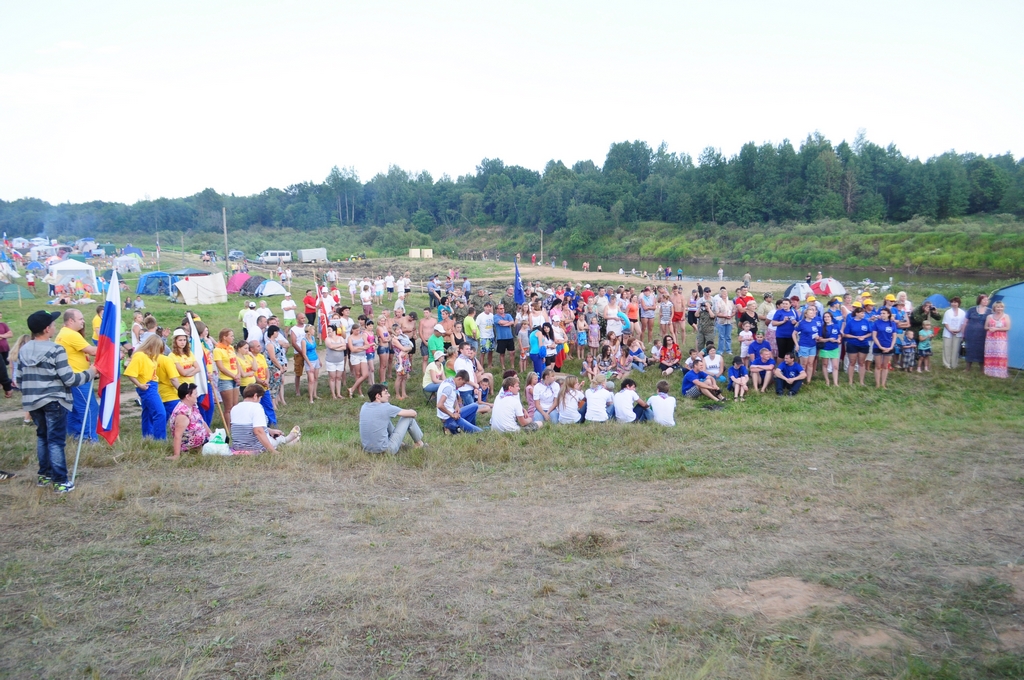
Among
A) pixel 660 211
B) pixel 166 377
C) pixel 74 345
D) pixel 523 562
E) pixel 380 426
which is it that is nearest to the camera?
pixel 523 562

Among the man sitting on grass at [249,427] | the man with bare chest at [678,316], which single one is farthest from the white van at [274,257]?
the man sitting on grass at [249,427]

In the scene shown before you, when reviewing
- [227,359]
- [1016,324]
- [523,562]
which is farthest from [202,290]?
[1016,324]

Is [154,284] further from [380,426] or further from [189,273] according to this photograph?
[380,426]

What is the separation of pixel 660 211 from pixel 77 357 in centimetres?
8689

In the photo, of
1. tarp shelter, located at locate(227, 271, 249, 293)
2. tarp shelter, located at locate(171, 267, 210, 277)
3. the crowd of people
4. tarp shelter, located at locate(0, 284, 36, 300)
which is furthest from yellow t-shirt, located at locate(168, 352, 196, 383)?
tarp shelter, located at locate(0, 284, 36, 300)

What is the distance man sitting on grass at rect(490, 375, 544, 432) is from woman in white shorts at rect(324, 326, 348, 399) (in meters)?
3.82

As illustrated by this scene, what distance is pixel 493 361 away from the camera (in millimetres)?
14648

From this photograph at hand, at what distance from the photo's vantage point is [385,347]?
40.5 ft

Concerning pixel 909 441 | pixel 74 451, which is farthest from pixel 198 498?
pixel 909 441

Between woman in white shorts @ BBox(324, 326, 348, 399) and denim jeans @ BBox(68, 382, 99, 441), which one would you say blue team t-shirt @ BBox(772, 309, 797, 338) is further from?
denim jeans @ BBox(68, 382, 99, 441)

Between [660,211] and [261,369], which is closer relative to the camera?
[261,369]

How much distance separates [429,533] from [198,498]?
7.72 ft

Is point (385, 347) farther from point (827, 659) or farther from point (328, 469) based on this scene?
point (827, 659)

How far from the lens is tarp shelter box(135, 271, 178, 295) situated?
2994cm
